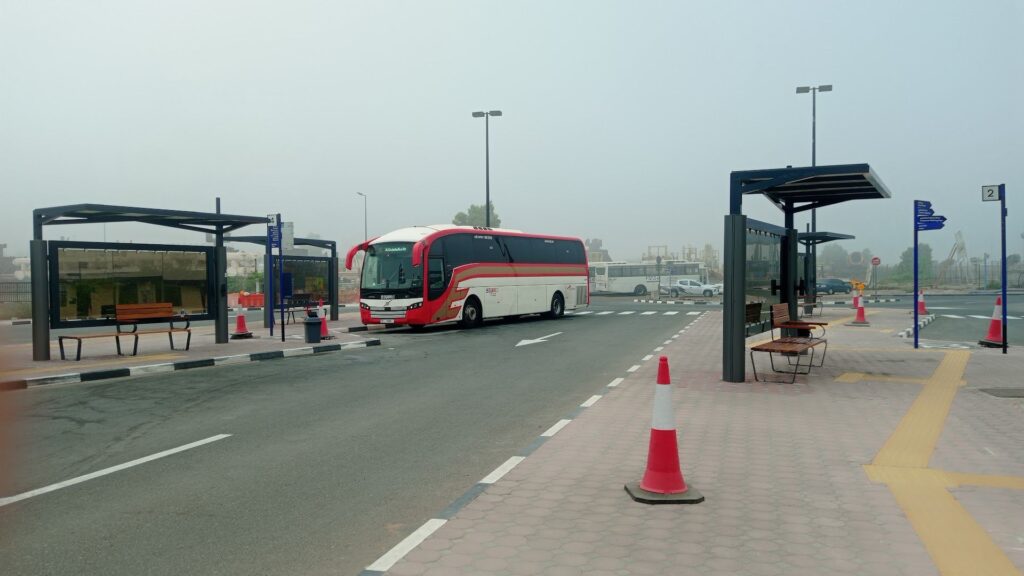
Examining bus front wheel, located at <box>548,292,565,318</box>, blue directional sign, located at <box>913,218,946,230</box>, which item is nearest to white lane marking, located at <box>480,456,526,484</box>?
blue directional sign, located at <box>913,218,946,230</box>

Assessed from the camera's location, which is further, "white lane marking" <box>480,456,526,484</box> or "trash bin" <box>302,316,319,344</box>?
"trash bin" <box>302,316,319,344</box>

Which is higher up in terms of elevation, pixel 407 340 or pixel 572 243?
pixel 572 243

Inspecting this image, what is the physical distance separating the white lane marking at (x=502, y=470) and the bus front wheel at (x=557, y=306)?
22.9 metres

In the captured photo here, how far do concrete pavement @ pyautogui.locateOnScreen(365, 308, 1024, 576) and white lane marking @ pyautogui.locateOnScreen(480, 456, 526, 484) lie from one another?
0.02 meters

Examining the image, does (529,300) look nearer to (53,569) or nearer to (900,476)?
(900,476)

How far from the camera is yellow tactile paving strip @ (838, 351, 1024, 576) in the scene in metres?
4.13

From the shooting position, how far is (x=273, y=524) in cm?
484

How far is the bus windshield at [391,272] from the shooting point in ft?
73.0

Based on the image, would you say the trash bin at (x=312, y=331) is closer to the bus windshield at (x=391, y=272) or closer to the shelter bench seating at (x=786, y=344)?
the bus windshield at (x=391, y=272)

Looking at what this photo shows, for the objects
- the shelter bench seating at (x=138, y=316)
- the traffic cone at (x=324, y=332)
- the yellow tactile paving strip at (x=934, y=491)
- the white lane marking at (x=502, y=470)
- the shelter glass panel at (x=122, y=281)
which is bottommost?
the yellow tactile paving strip at (x=934, y=491)

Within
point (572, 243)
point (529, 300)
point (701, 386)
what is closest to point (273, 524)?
point (701, 386)

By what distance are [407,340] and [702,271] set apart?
183 feet

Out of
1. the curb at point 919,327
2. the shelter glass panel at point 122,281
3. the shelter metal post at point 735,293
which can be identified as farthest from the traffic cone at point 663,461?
the curb at point 919,327

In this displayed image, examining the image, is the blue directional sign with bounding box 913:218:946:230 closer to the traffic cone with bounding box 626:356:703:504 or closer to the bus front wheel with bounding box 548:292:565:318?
the traffic cone with bounding box 626:356:703:504
